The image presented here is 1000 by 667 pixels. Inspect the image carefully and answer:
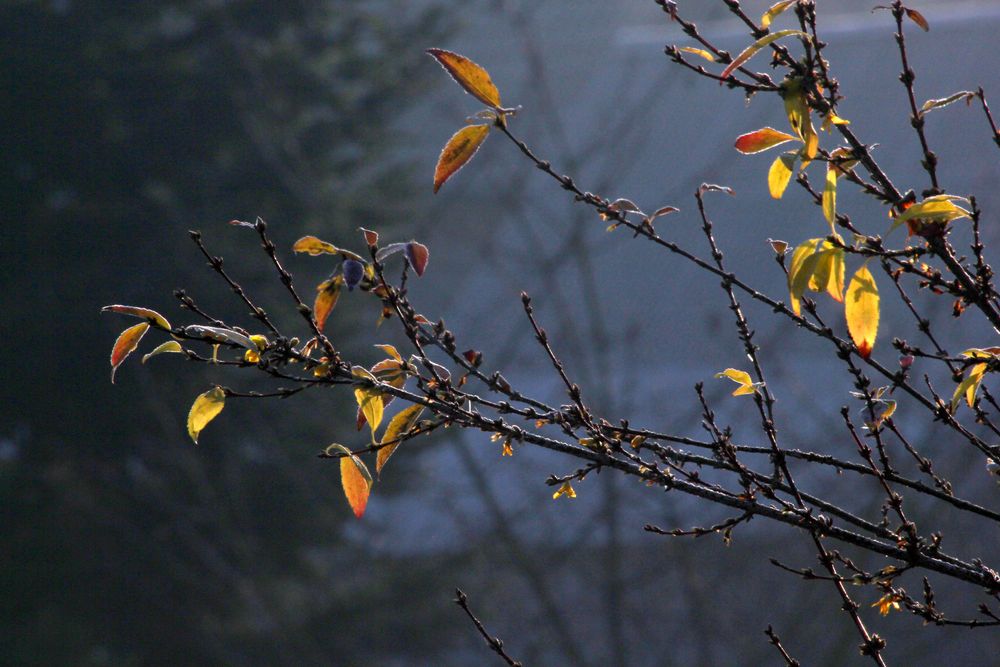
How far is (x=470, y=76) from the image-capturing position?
1.13 m

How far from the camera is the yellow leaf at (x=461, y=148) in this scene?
115 centimetres

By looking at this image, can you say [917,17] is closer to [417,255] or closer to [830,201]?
[830,201]

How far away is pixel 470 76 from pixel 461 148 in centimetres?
9

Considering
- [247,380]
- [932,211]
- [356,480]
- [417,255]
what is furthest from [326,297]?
[247,380]

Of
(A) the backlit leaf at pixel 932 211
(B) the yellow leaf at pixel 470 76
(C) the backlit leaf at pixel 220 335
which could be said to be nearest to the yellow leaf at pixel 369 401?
(C) the backlit leaf at pixel 220 335

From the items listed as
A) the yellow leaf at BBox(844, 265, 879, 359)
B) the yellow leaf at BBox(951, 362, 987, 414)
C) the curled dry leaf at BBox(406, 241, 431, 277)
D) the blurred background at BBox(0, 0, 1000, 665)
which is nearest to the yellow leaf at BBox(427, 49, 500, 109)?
the curled dry leaf at BBox(406, 241, 431, 277)

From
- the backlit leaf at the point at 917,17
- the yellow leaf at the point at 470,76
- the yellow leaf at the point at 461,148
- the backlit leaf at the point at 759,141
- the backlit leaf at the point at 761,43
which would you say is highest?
the backlit leaf at the point at 917,17

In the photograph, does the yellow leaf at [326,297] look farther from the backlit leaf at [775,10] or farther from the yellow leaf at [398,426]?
the backlit leaf at [775,10]

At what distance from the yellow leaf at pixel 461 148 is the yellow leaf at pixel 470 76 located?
0.12 ft

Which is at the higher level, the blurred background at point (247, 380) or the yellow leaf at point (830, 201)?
the blurred background at point (247, 380)

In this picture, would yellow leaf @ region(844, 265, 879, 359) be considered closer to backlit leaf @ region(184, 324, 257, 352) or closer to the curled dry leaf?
the curled dry leaf

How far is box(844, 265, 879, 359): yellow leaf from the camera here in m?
1.07

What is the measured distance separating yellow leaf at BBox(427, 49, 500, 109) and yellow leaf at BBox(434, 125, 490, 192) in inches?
1.4

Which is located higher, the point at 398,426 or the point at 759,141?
the point at 759,141
